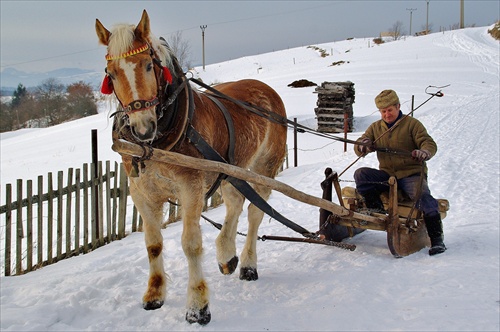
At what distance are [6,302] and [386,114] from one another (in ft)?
14.4

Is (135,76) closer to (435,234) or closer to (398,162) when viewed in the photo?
(398,162)

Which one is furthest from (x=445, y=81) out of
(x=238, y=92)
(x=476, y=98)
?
(x=238, y=92)

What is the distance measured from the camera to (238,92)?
4.84 metres

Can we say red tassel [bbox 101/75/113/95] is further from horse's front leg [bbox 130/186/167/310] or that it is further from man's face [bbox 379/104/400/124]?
man's face [bbox 379/104/400/124]

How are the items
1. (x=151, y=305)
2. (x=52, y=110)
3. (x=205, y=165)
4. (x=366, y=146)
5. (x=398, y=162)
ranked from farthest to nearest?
(x=52, y=110) → (x=398, y=162) → (x=366, y=146) → (x=151, y=305) → (x=205, y=165)

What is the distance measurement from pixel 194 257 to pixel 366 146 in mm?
2539

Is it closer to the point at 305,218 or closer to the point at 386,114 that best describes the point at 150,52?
the point at 386,114

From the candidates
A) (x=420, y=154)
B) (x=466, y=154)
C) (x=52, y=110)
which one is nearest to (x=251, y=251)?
(x=420, y=154)

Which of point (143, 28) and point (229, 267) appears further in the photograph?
point (229, 267)

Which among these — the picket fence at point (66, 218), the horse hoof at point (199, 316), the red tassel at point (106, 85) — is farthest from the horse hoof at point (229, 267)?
the picket fence at point (66, 218)

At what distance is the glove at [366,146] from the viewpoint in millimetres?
5105

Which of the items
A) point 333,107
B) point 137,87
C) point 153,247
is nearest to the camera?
point 137,87

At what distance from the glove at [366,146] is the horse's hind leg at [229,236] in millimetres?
1571

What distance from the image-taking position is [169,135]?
341 cm
